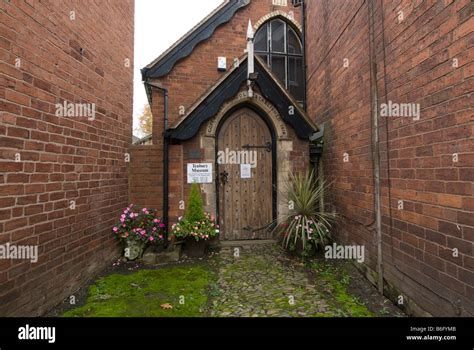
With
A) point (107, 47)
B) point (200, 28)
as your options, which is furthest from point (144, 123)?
point (107, 47)

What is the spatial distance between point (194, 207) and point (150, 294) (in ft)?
5.91

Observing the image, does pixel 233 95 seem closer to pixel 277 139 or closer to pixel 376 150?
pixel 277 139

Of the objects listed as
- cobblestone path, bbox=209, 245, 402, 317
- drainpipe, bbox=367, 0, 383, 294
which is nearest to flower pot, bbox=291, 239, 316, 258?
cobblestone path, bbox=209, 245, 402, 317

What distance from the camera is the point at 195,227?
4750mm

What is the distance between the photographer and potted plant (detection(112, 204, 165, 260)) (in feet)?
15.7

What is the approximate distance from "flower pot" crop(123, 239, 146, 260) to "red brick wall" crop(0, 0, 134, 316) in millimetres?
240

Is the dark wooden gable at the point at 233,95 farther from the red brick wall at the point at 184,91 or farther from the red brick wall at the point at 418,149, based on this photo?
the red brick wall at the point at 418,149

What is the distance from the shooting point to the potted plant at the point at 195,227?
475 centimetres

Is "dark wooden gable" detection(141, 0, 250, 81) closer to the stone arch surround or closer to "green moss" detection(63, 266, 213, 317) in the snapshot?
the stone arch surround

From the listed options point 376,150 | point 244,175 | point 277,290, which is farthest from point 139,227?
point 376,150

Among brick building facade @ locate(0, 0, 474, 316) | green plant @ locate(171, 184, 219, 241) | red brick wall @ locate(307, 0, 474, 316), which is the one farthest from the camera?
green plant @ locate(171, 184, 219, 241)

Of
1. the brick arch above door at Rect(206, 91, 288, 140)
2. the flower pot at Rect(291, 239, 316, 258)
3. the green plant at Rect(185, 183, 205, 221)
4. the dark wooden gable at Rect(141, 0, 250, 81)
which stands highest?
the dark wooden gable at Rect(141, 0, 250, 81)
